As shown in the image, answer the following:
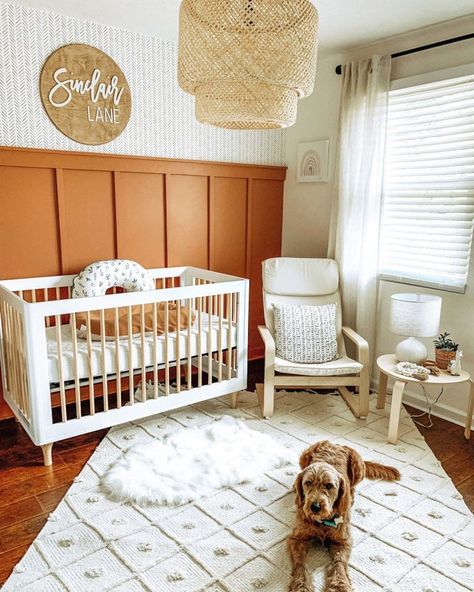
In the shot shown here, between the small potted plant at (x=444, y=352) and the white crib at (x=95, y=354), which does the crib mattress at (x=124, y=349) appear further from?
the small potted plant at (x=444, y=352)

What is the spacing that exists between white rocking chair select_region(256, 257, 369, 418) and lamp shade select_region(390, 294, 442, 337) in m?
0.33

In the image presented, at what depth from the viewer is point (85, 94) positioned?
306 centimetres

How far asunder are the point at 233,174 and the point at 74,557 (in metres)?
2.81

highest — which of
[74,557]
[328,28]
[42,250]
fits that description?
[328,28]

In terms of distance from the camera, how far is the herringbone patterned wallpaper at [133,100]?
2797mm

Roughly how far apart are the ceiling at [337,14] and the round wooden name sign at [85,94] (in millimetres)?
233

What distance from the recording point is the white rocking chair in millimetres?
2998

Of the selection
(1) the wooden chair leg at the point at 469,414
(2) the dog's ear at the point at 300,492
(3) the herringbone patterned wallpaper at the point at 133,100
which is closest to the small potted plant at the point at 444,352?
(1) the wooden chair leg at the point at 469,414

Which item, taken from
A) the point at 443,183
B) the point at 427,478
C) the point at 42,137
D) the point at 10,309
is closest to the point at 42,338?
the point at 10,309

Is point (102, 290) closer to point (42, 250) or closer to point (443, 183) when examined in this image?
point (42, 250)

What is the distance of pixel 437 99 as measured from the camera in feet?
9.78

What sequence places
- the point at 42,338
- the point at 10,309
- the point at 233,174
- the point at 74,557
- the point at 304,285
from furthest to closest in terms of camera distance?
the point at 233,174, the point at 304,285, the point at 10,309, the point at 42,338, the point at 74,557

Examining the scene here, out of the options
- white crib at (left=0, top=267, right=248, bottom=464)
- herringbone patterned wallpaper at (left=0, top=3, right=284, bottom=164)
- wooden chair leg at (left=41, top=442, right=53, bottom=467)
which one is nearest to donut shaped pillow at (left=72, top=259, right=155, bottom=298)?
white crib at (left=0, top=267, right=248, bottom=464)

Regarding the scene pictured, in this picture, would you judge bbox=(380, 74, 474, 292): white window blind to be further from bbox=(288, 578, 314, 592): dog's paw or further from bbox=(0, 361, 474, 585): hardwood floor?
bbox=(288, 578, 314, 592): dog's paw
